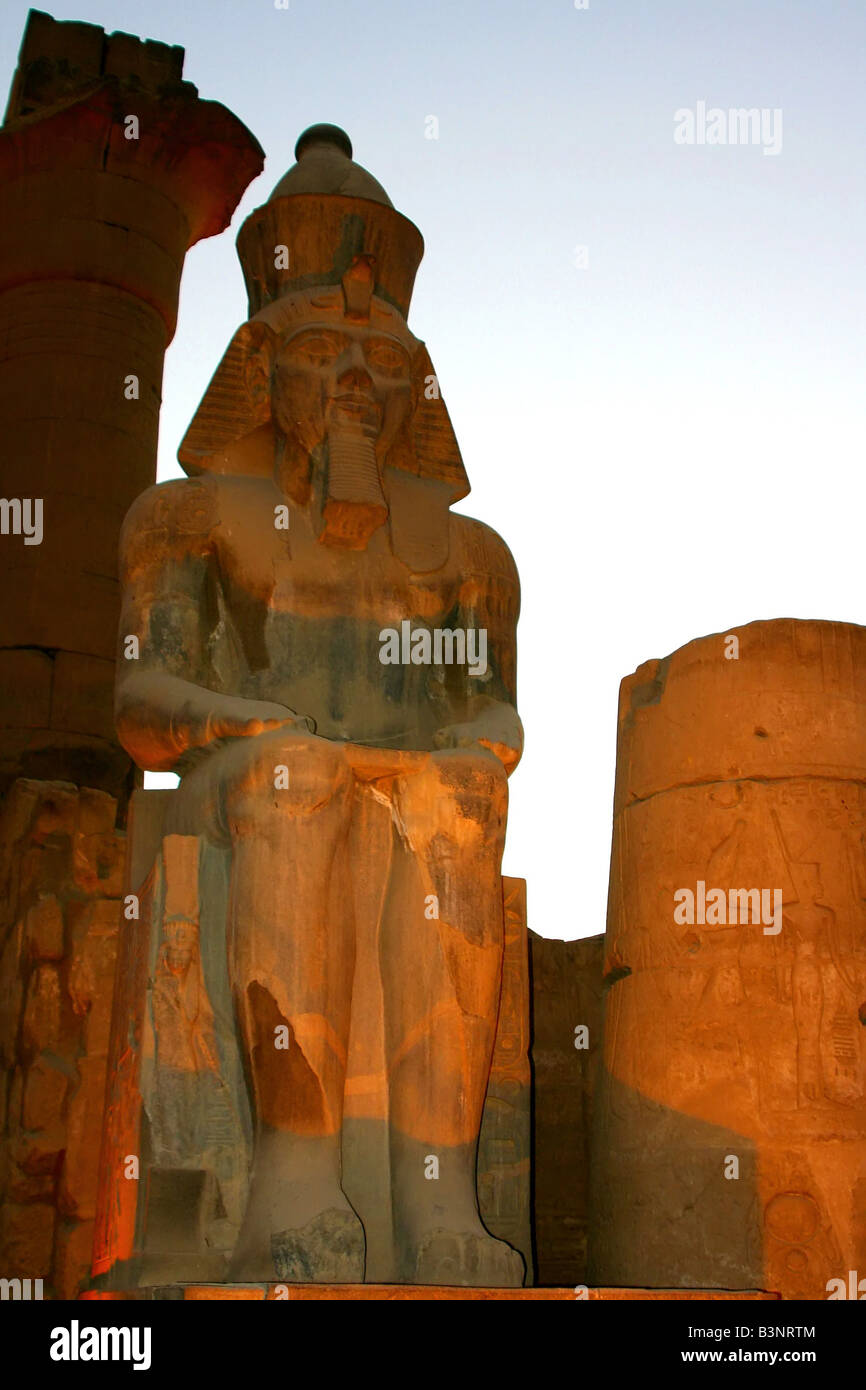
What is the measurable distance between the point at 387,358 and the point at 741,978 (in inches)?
92.5

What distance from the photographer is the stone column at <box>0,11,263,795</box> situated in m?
11.2

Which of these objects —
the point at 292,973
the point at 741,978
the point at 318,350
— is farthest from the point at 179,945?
the point at 741,978

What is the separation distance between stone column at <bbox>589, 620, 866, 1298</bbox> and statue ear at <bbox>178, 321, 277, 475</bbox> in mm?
1825

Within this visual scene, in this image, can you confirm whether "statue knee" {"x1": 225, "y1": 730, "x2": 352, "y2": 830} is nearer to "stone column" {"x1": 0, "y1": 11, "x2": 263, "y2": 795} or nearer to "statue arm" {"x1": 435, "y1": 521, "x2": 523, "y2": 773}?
"statue arm" {"x1": 435, "y1": 521, "x2": 523, "y2": 773}

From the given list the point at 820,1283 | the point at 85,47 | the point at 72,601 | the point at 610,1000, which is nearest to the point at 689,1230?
the point at 820,1283

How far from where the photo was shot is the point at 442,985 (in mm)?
4820

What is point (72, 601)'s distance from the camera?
11.3 m

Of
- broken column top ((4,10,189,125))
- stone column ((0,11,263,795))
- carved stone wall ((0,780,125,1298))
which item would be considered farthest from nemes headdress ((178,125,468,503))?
broken column top ((4,10,189,125))

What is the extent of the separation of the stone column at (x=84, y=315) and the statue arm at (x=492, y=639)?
218 inches

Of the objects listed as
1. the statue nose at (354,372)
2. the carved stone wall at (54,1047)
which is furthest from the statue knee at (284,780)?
the carved stone wall at (54,1047)

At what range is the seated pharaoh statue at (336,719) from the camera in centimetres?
465

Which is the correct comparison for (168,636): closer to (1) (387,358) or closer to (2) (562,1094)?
(1) (387,358)
